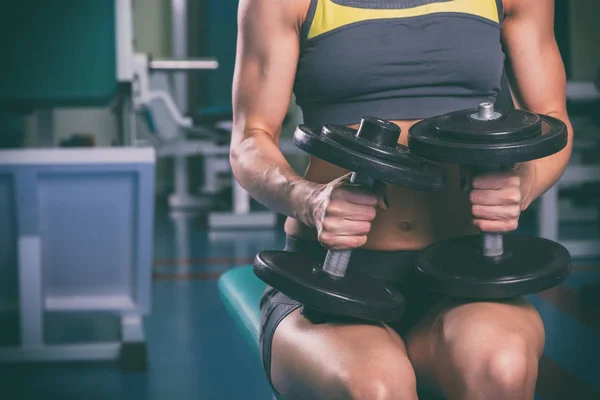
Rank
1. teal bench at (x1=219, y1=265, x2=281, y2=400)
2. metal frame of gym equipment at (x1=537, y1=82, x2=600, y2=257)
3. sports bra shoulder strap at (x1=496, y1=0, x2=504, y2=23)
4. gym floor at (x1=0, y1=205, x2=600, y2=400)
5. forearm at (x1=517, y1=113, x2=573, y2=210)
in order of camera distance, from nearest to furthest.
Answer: forearm at (x1=517, y1=113, x2=573, y2=210) → sports bra shoulder strap at (x1=496, y1=0, x2=504, y2=23) → teal bench at (x1=219, y1=265, x2=281, y2=400) → gym floor at (x1=0, y1=205, x2=600, y2=400) → metal frame of gym equipment at (x1=537, y1=82, x2=600, y2=257)

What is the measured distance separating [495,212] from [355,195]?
19 cm

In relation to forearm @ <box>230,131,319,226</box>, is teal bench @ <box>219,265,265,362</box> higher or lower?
lower

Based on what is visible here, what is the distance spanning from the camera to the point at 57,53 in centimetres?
242

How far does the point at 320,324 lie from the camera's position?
117cm

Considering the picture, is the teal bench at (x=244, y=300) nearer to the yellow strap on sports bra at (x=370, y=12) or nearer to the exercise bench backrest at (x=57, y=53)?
the yellow strap on sports bra at (x=370, y=12)

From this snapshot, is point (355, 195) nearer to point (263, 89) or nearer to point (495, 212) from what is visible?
point (495, 212)

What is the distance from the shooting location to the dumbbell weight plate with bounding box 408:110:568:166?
1.03m

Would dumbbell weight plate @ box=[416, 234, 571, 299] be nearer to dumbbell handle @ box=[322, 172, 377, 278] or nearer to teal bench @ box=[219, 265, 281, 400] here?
dumbbell handle @ box=[322, 172, 377, 278]

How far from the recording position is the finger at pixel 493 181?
111cm

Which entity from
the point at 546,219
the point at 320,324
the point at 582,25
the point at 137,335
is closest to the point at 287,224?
the point at 320,324

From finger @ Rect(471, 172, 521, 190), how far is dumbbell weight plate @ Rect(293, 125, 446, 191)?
99 mm

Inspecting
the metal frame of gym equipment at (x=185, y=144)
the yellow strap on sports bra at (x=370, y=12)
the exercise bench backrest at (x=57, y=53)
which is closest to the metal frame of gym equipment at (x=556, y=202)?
the metal frame of gym equipment at (x=185, y=144)

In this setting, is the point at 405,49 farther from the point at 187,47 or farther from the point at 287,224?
the point at 187,47

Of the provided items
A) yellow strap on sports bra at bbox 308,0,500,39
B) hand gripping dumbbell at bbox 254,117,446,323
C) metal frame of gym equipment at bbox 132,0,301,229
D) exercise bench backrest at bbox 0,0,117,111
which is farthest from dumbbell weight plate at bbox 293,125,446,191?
metal frame of gym equipment at bbox 132,0,301,229
